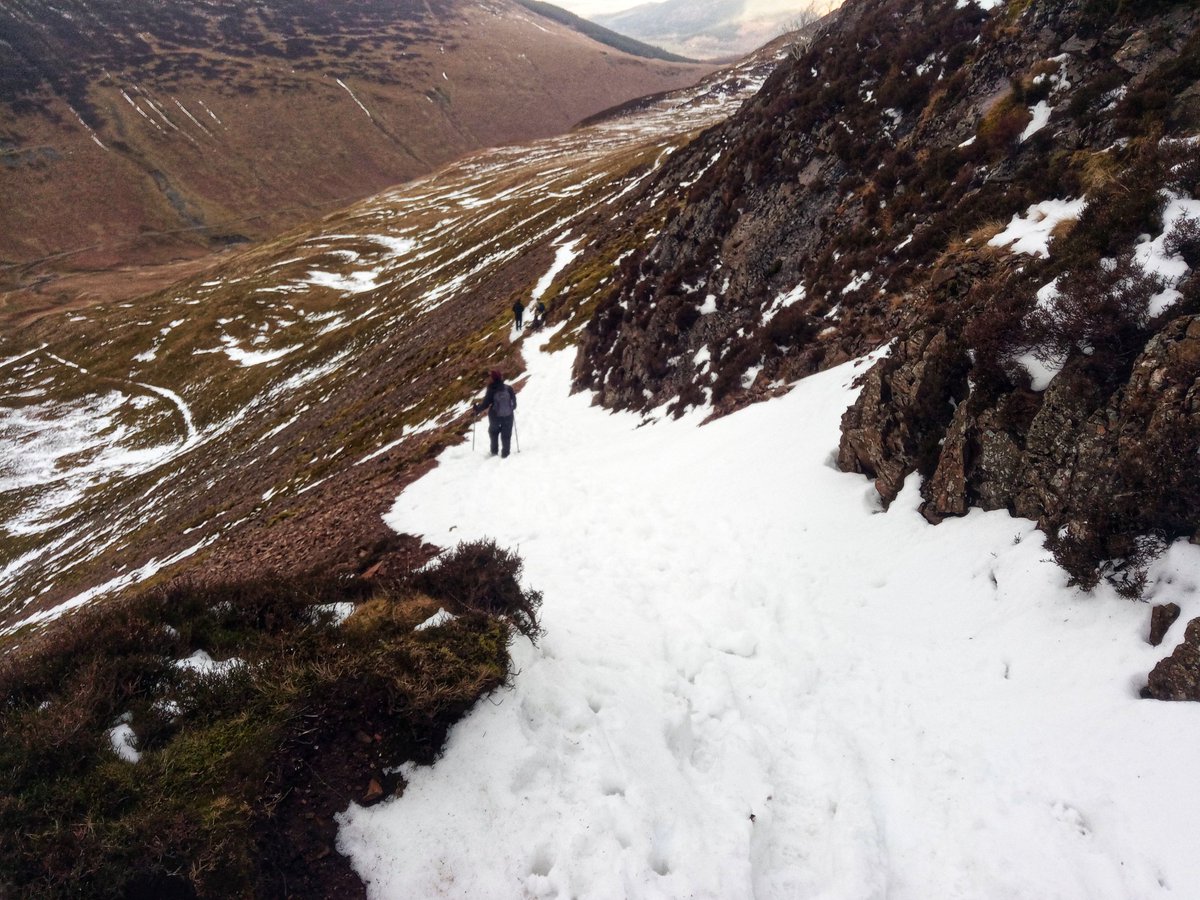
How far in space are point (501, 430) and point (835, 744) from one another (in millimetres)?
15472

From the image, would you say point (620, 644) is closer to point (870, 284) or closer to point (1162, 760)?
point (1162, 760)

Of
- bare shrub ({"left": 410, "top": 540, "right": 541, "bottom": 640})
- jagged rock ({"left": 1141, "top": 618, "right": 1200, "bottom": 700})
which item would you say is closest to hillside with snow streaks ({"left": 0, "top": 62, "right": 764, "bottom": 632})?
bare shrub ({"left": 410, "top": 540, "right": 541, "bottom": 640})

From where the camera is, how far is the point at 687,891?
532cm

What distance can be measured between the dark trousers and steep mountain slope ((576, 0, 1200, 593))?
209 inches

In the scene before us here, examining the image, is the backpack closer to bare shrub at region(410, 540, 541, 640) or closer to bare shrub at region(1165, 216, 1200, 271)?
bare shrub at region(410, 540, 541, 640)

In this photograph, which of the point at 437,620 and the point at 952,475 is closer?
the point at 437,620

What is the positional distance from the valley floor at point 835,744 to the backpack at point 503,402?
10560 millimetres

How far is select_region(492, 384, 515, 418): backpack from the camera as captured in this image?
773 inches

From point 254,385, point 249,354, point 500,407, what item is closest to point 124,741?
point 500,407

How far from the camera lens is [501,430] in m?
20.2

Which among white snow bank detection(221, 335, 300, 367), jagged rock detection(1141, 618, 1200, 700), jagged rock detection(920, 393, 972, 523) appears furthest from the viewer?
white snow bank detection(221, 335, 300, 367)

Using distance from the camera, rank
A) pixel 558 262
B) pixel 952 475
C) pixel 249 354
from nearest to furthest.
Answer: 1. pixel 952 475
2. pixel 558 262
3. pixel 249 354

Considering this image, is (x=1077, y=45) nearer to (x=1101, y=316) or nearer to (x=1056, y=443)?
(x=1101, y=316)

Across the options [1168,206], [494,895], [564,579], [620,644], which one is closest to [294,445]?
[564,579]
